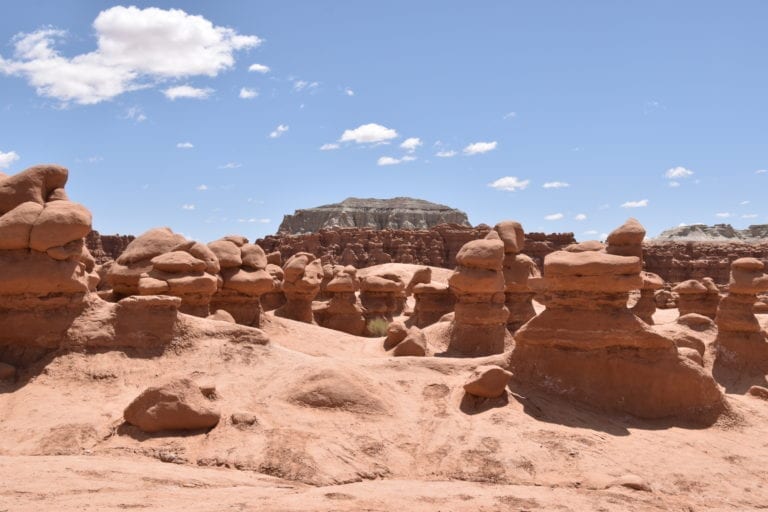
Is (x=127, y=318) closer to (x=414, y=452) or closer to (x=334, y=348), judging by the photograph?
(x=414, y=452)

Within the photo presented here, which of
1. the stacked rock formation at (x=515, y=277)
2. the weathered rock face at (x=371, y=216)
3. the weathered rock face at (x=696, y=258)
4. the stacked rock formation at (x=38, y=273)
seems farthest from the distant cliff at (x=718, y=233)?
the stacked rock formation at (x=38, y=273)

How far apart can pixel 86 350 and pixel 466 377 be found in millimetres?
Result: 5717

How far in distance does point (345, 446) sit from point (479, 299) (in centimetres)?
820

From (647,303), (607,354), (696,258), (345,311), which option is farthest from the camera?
(696,258)

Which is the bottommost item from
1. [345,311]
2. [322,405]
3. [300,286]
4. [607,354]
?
[345,311]

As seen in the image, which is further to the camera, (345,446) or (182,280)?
(182,280)

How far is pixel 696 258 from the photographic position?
52.0 m

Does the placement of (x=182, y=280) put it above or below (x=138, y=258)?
below

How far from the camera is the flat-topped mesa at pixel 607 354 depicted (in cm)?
955

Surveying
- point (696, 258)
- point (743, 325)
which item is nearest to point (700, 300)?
point (743, 325)

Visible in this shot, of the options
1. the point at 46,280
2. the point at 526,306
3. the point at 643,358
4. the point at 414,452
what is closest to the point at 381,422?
the point at 414,452

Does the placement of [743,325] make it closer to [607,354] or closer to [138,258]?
[607,354]

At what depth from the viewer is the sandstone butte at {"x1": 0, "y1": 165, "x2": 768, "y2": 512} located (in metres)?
6.46

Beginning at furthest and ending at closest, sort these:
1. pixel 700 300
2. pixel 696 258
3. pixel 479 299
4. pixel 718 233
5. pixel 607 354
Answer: pixel 718 233
pixel 696 258
pixel 700 300
pixel 479 299
pixel 607 354
